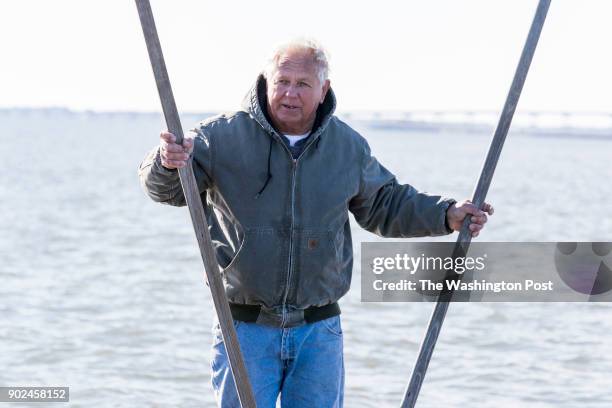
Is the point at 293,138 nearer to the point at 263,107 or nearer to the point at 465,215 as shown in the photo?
the point at 263,107

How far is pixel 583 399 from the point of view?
7.96 metres

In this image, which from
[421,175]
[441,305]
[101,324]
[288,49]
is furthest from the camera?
[421,175]

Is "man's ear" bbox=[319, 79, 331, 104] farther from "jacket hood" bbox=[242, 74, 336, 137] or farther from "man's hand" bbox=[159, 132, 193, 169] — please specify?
"man's hand" bbox=[159, 132, 193, 169]

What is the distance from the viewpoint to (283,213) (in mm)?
3969

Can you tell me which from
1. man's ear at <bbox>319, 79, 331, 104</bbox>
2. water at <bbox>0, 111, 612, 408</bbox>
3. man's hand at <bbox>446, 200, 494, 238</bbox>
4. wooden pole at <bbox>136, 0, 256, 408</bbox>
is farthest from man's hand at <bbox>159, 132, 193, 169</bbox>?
water at <bbox>0, 111, 612, 408</bbox>

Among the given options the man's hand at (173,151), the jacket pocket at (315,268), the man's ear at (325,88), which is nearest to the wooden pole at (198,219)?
the man's hand at (173,151)

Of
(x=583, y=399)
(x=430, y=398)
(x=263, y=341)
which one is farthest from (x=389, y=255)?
(x=583, y=399)

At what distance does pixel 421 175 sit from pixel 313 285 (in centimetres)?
3148

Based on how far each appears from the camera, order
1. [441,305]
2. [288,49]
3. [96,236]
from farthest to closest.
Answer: [96,236], [441,305], [288,49]

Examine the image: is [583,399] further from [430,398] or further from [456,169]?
[456,169]

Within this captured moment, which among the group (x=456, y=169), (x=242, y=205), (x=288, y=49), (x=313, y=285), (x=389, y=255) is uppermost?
(x=288, y=49)

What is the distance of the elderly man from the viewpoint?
3.95 metres

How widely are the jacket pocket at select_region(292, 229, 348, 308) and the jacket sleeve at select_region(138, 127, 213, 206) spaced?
399 millimetres

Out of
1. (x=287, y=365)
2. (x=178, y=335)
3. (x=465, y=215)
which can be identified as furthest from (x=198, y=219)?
(x=178, y=335)
